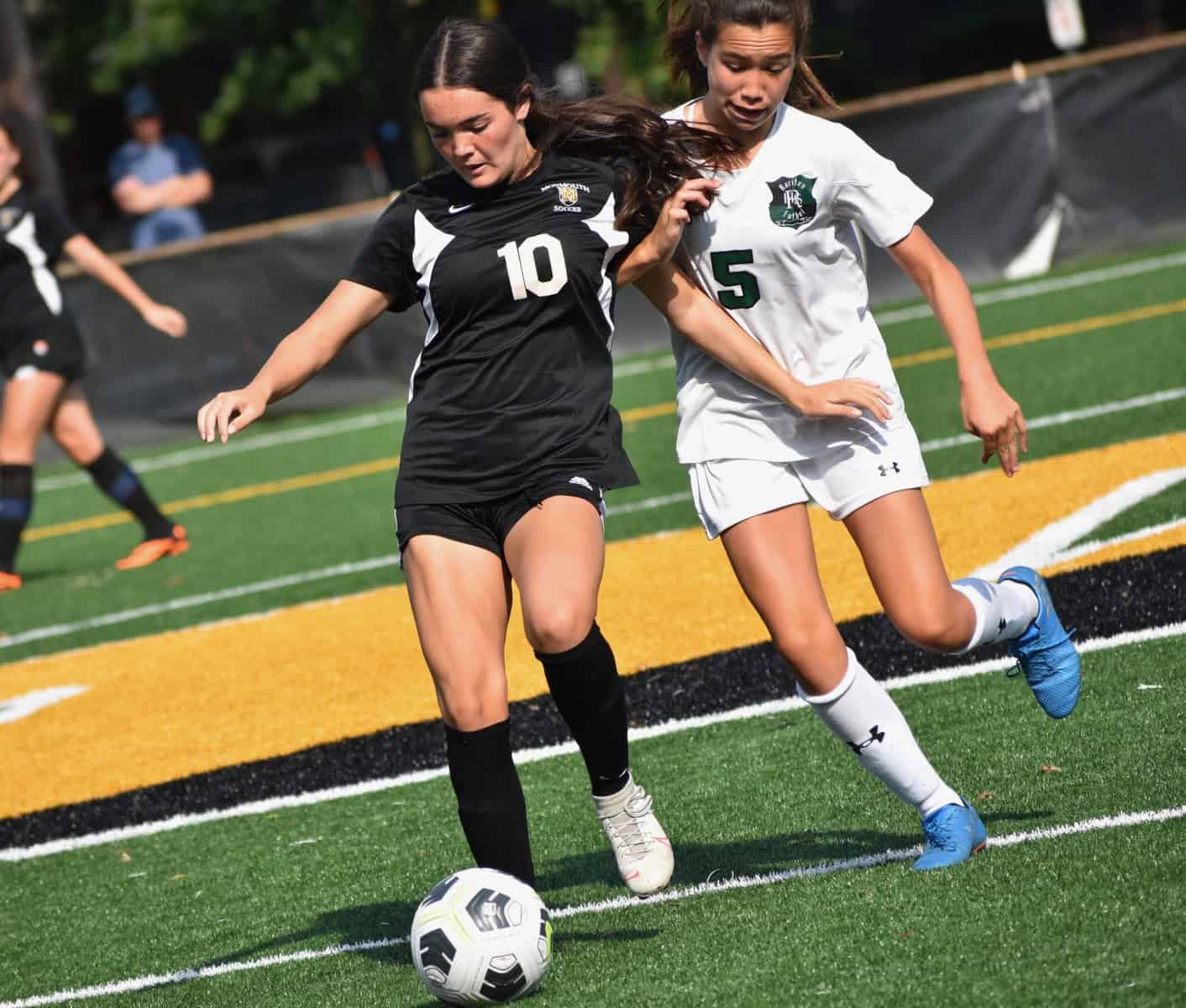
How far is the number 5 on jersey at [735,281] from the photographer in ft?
14.4

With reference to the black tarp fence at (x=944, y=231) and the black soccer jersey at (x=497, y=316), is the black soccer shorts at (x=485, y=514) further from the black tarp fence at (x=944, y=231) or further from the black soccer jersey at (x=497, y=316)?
the black tarp fence at (x=944, y=231)

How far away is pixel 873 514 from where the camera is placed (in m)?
4.38

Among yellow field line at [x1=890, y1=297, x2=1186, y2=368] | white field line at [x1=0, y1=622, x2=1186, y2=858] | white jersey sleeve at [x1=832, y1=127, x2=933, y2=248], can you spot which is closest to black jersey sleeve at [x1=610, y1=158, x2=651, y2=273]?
white jersey sleeve at [x1=832, y1=127, x2=933, y2=248]

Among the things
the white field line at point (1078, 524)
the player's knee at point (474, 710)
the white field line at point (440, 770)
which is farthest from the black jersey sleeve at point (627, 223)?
the white field line at point (1078, 524)

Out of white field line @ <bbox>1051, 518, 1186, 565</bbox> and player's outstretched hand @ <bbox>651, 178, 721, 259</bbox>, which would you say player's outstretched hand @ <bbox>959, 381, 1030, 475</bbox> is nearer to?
player's outstretched hand @ <bbox>651, 178, 721, 259</bbox>

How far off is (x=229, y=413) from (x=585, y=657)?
3.28 ft

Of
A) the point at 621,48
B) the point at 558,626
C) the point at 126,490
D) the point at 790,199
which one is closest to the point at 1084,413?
the point at 126,490

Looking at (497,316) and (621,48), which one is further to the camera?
(621,48)

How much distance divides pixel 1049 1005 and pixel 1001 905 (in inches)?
21.8

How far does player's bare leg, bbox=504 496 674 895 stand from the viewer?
4199 mm

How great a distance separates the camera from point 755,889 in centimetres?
438

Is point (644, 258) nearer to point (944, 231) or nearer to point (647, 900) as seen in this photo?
point (647, 900)

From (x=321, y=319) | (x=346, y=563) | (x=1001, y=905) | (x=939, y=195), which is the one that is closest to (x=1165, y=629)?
(x=1001, y=905)

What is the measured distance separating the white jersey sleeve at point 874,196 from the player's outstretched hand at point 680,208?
0.30 metres
